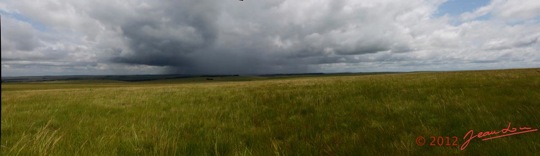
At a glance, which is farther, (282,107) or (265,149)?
→ (282,107)

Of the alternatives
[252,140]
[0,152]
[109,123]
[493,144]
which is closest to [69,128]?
[109,123]

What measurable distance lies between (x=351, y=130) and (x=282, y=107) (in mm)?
3346

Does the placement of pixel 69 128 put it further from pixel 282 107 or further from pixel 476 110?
pixel 476 110

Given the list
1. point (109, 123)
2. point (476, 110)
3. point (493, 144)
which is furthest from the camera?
point (109, 123)

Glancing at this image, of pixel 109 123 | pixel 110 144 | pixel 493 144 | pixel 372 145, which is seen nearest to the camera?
pixel 493 144

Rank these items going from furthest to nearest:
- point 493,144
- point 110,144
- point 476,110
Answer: point 476,110 < point 110,144 < point 493,144

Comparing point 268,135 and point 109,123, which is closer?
point 268,135

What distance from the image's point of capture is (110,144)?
4.10 m

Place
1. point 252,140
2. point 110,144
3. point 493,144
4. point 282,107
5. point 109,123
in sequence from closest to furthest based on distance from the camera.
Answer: point 493,144, point 110,144, point 252,140, point 109,123, point 282,107

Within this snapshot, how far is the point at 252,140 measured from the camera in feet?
14.4

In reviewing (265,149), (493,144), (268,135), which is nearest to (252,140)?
(268,135)

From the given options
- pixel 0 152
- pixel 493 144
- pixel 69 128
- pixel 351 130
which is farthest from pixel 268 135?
pixel 69 128

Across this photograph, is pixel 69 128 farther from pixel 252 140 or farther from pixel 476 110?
pixel 476 110

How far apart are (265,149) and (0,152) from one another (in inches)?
130
